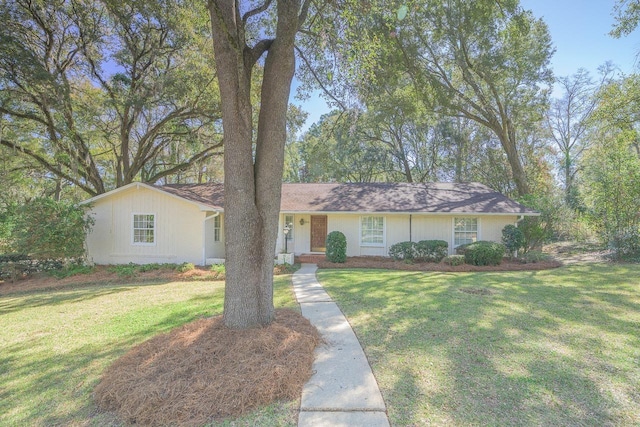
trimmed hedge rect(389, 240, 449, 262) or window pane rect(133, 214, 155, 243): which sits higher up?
window pane rect(133, 214, 155, 243)

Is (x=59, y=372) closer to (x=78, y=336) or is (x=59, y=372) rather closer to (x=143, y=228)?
(x=78, y=336)

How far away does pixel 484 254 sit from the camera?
11812 mm

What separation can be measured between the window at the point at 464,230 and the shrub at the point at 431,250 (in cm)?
136

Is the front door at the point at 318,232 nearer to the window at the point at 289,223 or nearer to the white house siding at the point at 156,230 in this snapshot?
the window at the point at 289,223

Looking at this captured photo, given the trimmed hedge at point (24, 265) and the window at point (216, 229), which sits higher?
the window at point (216, 229)

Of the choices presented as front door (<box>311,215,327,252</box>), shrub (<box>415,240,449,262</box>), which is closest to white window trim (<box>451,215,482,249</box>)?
shrub (<box>415,240,449,262</box>)

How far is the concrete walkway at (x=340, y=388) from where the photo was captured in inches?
106

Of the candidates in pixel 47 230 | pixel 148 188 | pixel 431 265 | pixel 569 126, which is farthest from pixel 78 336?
pixel 569 126

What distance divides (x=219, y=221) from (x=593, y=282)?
537 inches

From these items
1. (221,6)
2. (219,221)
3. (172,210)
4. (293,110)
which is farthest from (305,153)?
(221,6)

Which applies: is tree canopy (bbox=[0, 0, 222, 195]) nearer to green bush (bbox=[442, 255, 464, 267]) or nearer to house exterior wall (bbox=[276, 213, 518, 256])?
house exterior wall (bbox=[276, 213, 518, 256])

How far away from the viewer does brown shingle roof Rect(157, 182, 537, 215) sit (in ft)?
45.4

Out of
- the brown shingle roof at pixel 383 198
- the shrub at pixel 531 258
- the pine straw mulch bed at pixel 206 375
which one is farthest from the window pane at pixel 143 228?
the shrub at pixel 531 258

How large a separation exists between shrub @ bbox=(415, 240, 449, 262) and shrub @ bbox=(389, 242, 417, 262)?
17 centimetres
